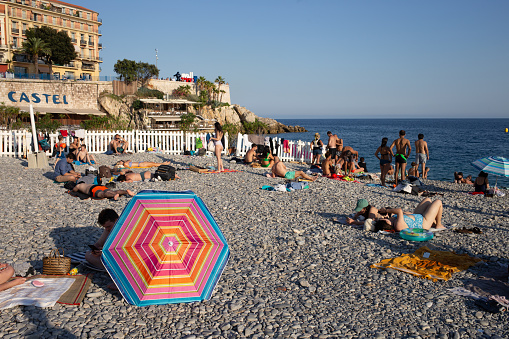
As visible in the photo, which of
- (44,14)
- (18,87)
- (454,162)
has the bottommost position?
(454,162)

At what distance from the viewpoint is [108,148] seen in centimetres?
1791

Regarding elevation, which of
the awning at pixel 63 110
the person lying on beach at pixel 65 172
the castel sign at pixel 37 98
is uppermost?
the castel sign at pixel 37 98

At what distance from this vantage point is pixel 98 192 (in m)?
8.30

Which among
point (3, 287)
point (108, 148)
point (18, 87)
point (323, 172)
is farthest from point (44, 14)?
point (3, 287)

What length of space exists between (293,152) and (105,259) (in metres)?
15.2

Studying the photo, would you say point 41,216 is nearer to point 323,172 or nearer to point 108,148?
point 323,172

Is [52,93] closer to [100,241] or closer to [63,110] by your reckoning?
[63,110]

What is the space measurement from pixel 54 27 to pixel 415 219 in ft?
203

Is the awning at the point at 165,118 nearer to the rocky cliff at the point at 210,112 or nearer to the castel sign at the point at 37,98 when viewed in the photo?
the rocky cliff at the point at 210,112

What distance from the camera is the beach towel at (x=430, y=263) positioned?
4.82 metres

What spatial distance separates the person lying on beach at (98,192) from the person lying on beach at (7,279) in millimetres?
4251

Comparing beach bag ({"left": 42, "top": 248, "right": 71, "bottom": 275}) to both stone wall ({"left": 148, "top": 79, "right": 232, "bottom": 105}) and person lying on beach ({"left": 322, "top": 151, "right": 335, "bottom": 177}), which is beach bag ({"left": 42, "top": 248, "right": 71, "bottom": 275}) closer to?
person lying on beach ({"left": 322, "top": 151, "right": 335, "bottom": 177})

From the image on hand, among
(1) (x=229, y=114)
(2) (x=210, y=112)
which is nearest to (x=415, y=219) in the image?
(2) (x=210, y=112)

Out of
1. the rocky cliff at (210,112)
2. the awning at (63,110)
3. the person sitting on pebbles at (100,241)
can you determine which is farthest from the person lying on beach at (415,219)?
the rocky cliff at (210,112)
